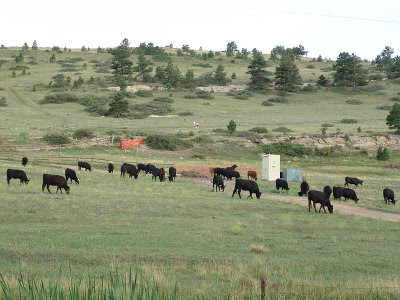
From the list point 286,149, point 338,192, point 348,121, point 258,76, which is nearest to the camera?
point 338,192

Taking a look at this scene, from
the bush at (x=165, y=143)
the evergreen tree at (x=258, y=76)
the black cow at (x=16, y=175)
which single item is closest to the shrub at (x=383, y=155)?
the bush at (x=165, y=143)

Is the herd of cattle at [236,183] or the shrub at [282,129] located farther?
the shrub at [282,129]

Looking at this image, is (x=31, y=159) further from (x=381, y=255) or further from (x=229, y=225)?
(x=381, y=255)

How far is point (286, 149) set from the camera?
67.8m

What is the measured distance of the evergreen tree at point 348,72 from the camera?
120 meters

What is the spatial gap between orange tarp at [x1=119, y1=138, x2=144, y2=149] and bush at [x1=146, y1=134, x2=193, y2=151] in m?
0.76

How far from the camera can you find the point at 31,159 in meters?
51.8

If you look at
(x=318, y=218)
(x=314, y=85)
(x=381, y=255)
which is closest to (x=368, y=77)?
(x=314, y=85)

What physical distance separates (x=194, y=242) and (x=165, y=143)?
44.5m

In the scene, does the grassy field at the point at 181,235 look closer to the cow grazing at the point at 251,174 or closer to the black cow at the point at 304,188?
the black cow at the point at 304,188

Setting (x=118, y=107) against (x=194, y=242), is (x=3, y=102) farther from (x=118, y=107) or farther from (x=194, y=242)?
(x=194, y=242)

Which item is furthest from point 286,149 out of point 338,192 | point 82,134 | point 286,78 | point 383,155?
point 286,78

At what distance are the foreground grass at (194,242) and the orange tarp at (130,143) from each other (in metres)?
29.4

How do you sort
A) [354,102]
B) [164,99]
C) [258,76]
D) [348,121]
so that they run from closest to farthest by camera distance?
1. [348,121]
2. [164,99]
3. [354,102]
4. [258,76]
